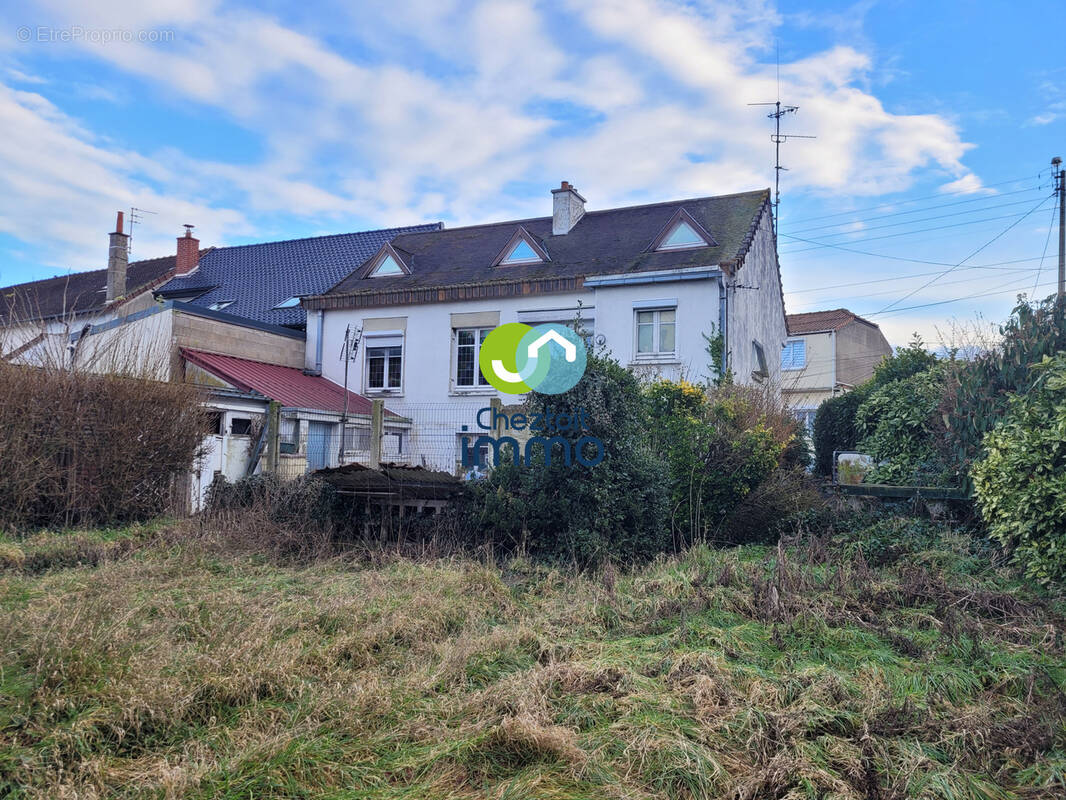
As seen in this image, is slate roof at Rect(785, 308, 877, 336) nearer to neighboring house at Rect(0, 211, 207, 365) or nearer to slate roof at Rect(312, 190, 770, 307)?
slate roof at Rect(312, 190, 770, 307)

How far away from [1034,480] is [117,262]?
27.1 meters

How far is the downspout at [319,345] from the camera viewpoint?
69.9 feet

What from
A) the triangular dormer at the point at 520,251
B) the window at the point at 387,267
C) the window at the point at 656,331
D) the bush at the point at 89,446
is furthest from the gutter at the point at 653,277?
the bush at the point at 89,446

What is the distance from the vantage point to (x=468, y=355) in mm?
20234

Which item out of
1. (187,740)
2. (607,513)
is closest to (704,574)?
(607,513)

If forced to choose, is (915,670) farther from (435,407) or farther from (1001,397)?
(435,407)

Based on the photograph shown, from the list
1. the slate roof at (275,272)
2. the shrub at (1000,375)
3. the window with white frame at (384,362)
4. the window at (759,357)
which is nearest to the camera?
the shrub at (1000,375)

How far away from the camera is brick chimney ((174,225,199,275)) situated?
27.6 metres

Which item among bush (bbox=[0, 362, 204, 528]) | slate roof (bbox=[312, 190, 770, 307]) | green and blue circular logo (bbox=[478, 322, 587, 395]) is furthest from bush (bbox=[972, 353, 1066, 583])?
bush (bbox=[0, 362, 204, 528])

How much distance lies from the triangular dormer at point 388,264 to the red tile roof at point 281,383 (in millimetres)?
3533

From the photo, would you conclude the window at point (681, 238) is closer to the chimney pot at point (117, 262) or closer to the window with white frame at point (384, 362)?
the window with white frame at point (384, 362)

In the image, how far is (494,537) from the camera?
30.3 ft

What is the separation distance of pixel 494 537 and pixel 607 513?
147 cm

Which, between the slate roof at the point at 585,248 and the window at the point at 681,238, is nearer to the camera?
the slate roof at the point at 585,248
